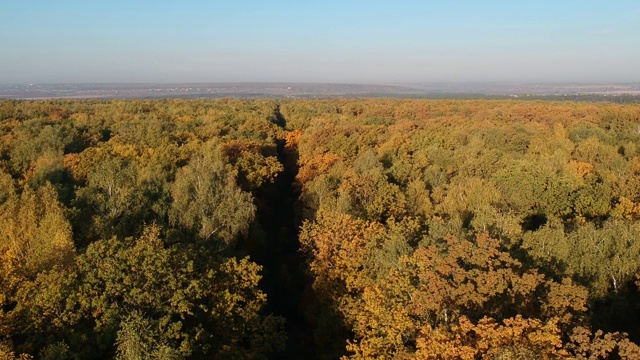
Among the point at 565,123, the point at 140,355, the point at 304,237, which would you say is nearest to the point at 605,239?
the point at 304,237

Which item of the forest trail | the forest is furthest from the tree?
the forest trail

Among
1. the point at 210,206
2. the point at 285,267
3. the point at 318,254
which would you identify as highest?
the point at 210,206

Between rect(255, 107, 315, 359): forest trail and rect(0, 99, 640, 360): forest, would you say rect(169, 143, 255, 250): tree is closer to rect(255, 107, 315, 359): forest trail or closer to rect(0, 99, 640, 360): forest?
rect(0, 99, 640, 360): forest

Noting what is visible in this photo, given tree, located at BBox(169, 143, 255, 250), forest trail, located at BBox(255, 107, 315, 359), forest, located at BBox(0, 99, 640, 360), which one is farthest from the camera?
tree, located at BBox(169, 143, 255, 250)

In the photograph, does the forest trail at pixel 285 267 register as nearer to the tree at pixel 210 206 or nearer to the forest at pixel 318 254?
the forest at pixel 318 254

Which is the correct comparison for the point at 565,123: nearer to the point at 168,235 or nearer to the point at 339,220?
the point at 339,220

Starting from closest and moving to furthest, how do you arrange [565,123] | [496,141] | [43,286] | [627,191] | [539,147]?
[43,286] → [627,191] → [539,147] → [496,141] → [565,123]

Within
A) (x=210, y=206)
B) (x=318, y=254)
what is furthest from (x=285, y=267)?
(x=318, y=254)

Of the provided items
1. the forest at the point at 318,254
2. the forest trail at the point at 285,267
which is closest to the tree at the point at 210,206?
the forest at the point at 318,254

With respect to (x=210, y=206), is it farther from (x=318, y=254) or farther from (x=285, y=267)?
(x=318, y=254)
